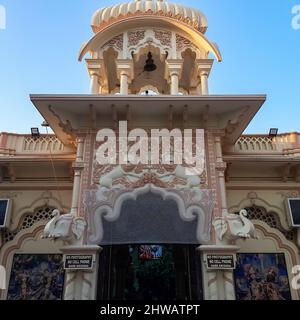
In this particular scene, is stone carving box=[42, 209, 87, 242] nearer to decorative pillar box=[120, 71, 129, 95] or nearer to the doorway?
the doorway

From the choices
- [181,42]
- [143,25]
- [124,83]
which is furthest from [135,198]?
[143,25]

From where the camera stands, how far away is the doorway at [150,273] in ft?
23.2

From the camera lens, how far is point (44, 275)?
8.13 meters

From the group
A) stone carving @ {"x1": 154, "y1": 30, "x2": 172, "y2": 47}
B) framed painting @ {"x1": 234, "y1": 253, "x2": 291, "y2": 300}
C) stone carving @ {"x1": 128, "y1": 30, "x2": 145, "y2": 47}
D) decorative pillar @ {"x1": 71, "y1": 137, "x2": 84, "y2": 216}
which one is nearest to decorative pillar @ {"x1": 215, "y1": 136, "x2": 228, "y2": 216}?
framed painting @ {"x1": 234, "y1": 253, "x2": 291, "y2": 300}

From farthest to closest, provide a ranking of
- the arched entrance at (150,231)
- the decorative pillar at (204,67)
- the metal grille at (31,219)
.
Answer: the decorative pillar at (204,67) → the metal grille at (31,219) → the arched entrance at (150,231)

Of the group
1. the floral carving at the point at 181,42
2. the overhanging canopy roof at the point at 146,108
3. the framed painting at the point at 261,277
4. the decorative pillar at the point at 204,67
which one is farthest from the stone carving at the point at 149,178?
the floral carving at the point at 181,42

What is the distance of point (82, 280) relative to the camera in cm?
652

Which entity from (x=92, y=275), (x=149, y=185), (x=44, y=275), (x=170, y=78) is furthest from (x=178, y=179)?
(x=44, y=275)

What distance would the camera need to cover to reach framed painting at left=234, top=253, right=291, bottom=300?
796cm

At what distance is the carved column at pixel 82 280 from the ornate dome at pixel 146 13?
20.9 ft

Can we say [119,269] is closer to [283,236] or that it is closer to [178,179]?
[178,179]

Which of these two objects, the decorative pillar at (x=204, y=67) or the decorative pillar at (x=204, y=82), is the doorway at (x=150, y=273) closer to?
the decorative pillar at (x=204, y=82)

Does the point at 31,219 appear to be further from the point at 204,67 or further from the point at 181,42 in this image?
the point at 181,42
